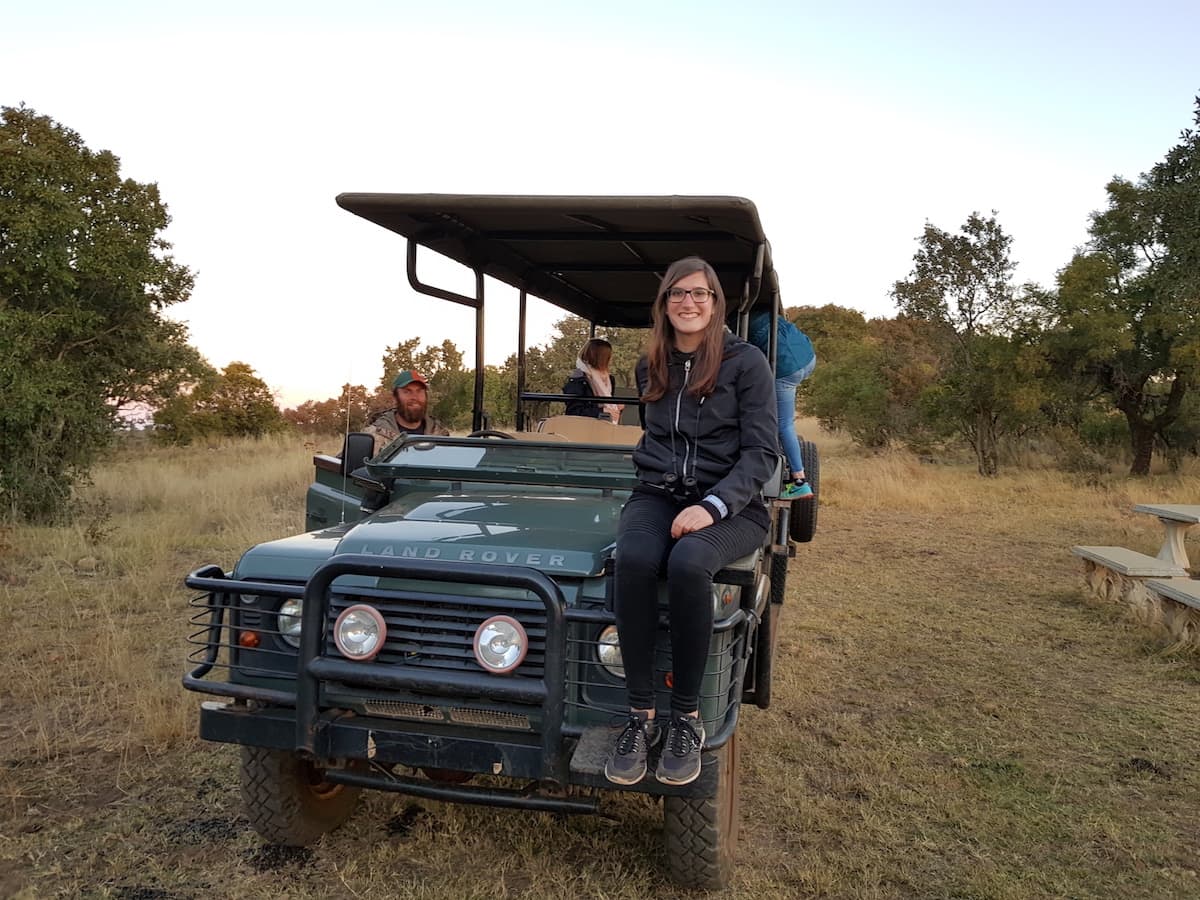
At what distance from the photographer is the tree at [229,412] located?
23.0 meters

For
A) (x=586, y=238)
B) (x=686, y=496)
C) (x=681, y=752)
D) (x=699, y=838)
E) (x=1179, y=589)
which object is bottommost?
(x=699, y=838)

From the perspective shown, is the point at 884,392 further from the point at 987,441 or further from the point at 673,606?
the point at 673,606

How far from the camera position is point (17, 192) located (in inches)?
361

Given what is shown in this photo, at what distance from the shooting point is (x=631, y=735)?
8.68ft

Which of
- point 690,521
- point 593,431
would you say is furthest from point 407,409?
point 690,521

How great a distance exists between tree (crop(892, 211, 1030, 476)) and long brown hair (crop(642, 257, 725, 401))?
15.5 m

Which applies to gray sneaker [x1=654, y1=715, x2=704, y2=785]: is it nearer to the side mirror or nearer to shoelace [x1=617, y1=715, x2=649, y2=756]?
shoelace [x1=617, y1=715, x2=649, y2=756]

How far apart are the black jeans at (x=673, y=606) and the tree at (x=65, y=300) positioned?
8.34 m

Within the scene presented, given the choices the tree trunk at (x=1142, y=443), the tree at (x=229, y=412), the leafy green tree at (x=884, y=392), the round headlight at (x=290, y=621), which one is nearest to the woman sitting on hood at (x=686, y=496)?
the round headlight at (x=290, y=621)

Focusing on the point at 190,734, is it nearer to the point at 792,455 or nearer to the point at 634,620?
the point at 634,620

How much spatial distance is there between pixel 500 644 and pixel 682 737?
592 millimetres

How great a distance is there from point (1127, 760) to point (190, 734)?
14.2 ft

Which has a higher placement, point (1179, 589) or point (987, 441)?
point (987, 441)

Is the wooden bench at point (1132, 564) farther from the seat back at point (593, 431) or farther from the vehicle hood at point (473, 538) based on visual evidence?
the vehicle hood at point (473, 538)
